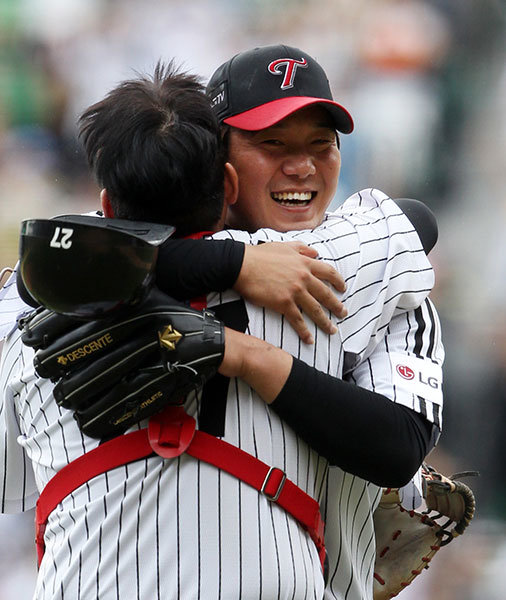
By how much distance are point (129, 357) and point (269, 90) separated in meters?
0.58

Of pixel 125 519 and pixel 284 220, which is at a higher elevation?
pixel 284 220

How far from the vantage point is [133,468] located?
1.16 meters

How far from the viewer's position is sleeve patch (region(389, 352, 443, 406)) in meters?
1.26

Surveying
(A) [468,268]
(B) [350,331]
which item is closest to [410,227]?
(B) [350,331]

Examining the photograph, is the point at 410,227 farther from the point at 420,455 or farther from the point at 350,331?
the point at 420,455

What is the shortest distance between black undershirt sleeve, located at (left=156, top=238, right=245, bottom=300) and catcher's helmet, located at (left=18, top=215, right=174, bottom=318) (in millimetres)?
93

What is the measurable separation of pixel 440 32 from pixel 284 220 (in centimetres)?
212

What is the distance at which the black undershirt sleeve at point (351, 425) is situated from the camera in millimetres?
1164

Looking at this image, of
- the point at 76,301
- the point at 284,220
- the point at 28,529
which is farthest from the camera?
the point at 28,529

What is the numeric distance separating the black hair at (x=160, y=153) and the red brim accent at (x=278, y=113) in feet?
0.69

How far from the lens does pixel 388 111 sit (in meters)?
3.35

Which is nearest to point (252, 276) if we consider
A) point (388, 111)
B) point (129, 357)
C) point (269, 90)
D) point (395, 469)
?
point (129, 357)

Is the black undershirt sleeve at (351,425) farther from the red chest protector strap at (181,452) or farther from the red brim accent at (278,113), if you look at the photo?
the red brim accent at (278,113)

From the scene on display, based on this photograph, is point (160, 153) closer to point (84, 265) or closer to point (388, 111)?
point (84, 265)
